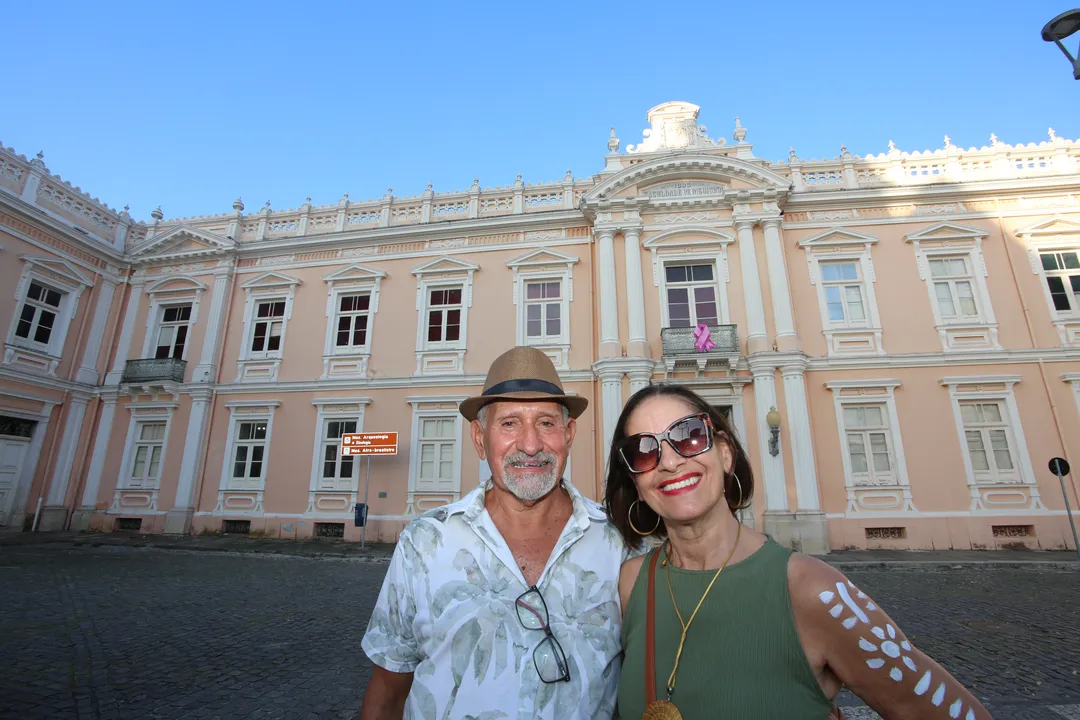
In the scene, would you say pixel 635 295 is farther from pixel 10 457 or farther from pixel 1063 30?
pixel 10 457

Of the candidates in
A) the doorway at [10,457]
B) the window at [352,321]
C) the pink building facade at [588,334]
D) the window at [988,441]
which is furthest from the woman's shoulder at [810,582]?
the doorway at [10,457]

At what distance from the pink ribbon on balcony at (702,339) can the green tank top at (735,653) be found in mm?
11655

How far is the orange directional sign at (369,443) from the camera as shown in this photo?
529 inches

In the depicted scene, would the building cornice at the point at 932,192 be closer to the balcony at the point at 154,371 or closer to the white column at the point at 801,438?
the white column at the point at 801,438

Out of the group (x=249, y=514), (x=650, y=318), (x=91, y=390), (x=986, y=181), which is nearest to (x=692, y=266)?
(x=650, y=318)

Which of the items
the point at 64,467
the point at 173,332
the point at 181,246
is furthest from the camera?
the point at 181,246

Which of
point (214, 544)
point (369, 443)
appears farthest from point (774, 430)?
point (214, 544)

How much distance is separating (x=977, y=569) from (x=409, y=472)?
42.2 ft

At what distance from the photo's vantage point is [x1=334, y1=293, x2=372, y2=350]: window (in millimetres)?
15406

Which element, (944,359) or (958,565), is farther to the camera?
(944,359)

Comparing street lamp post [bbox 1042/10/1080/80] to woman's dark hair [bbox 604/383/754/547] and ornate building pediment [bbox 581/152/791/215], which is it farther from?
ornate building pediment [bbox 581/152/791/215]

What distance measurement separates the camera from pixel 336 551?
38.9ft

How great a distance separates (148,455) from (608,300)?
1499cm

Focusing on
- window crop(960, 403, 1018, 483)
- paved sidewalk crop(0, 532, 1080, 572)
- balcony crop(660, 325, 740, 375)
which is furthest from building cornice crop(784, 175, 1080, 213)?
paved sidewalk crop(0, 532, 1080, 572)
